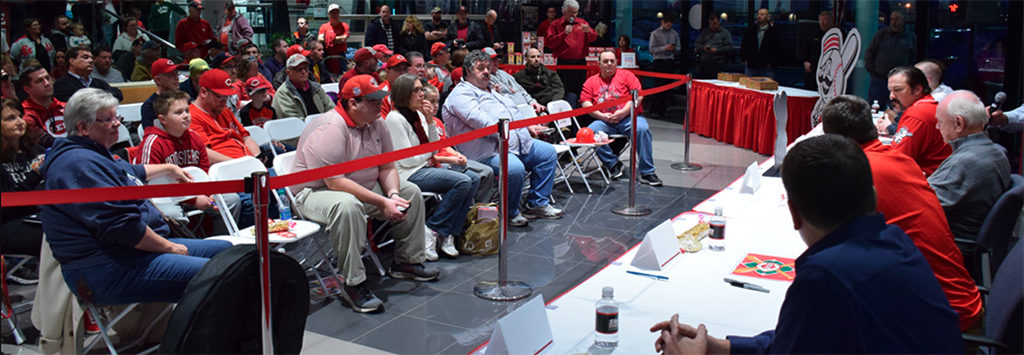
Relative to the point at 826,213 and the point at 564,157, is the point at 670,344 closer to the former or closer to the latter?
the point at 826,213

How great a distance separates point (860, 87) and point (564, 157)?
421cm

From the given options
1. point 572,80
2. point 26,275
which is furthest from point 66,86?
point 572,80

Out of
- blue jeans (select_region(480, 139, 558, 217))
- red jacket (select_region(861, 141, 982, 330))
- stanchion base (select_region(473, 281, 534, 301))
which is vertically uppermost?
red jacket (select_region(861, 141, 982, 330))

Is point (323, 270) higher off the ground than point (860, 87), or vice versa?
point (860, 87)

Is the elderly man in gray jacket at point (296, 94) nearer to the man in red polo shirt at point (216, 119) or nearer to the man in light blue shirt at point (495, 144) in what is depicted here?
the man in red polo shirt at point (216, 119)

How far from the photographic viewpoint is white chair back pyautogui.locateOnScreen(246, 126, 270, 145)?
18.9ft

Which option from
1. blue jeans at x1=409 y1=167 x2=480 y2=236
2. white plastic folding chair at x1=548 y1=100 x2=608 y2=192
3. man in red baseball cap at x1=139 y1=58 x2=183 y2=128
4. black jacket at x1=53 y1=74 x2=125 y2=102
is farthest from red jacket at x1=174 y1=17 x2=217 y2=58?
blue jeans at x1=409 y1=167 x2=480 y2=236

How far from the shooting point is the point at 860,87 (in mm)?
9383

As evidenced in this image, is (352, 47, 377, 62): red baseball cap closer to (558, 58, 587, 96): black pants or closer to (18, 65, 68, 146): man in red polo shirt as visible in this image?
(18, 65, 68, 146): man in red polo shirt

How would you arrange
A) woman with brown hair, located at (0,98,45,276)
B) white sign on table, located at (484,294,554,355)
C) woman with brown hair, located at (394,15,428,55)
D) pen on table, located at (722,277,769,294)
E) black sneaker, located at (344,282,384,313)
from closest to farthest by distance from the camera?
1. white sign on table, located at (484,294,554,355)
2. pen on table, located at (722,277,769,294)
3. woman with brown hair, located at (0,98,45,276)
4. black sneaker, located at (344,282,384,313)
5. woman with brown hair, located at (394,15,428,55)

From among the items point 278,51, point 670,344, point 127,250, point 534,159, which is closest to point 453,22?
point 278,51

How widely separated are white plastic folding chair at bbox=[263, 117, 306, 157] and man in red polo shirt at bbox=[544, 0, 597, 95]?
5.51m

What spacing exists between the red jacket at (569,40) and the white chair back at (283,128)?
5796mm

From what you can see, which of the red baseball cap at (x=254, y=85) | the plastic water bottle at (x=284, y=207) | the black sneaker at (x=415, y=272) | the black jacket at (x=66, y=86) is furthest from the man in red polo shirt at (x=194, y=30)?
the black sneaker at (x=415, y=272)
